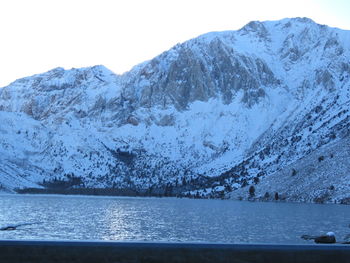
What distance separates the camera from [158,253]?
20.7 metres

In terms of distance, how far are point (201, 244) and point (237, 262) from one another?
1.63m

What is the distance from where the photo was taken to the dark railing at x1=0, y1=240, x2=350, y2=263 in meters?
20.5

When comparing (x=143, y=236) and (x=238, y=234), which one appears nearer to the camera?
(x=143, y=236)

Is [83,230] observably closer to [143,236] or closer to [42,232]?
[42,232]

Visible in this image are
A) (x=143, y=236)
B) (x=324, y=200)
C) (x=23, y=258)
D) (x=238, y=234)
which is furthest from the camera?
(x=324, y=200)

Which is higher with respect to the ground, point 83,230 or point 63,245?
point 63,245

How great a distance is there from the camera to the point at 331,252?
70.3 ft

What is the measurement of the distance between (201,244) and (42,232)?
5091 centimetres

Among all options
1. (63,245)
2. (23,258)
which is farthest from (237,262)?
(23,258)

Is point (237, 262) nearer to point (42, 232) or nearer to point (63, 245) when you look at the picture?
point (63, 245)

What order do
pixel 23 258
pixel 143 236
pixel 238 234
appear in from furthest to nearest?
pixel 238 234 → pixel 143 236 → pixel 23 258

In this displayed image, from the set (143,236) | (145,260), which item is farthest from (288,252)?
(143,236)

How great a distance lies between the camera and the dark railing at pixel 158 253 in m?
20.5

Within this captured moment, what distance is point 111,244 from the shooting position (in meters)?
20.6
